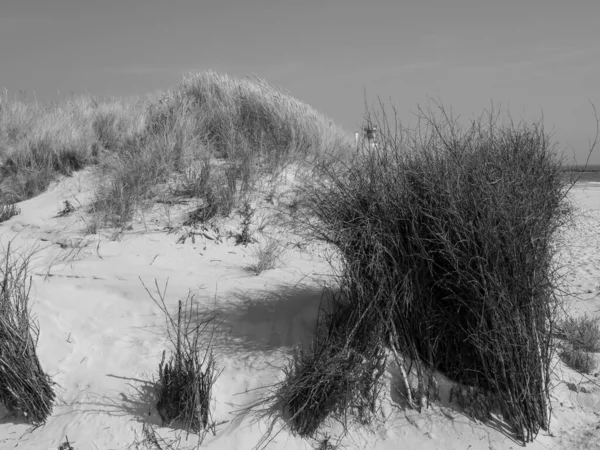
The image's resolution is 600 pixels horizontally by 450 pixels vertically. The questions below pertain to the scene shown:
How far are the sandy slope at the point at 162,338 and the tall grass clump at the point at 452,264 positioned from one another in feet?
1.03

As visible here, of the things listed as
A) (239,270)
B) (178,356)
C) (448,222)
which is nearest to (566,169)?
(448,222)

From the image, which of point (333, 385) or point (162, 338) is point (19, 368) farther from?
point (333, 385)

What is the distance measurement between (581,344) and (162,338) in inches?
126

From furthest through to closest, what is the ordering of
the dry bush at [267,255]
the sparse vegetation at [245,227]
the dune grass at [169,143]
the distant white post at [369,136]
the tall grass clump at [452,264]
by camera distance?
the dune grass at [169,143] < the sparse vegetation at [245,227] < the dry bush at [267,255] < the distant white post at [369,136] < the tall grass clump at [452,264]

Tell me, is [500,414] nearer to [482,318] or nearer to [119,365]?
[482,318]

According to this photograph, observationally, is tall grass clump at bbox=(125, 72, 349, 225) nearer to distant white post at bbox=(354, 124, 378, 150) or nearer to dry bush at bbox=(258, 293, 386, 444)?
distant white post at bbox=(354, 124, 378, 150)

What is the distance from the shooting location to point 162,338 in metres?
4.20

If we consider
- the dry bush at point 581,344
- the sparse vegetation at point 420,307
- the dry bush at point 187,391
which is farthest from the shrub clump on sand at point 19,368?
the dry bush at point 581,344

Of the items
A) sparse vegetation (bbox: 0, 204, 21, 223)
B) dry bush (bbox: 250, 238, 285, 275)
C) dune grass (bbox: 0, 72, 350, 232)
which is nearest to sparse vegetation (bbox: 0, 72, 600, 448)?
dry bush (bbox: 250, 238, 285, 275)

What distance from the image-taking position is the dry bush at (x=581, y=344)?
4.14 metres

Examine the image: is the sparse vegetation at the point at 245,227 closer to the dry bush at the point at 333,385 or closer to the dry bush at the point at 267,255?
the dry bush at the point at 267,255

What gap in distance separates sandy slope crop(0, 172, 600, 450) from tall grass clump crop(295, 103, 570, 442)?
0.31 m

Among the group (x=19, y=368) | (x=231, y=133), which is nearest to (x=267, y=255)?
(x=19, y=368)

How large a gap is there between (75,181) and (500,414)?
6.13 meters
